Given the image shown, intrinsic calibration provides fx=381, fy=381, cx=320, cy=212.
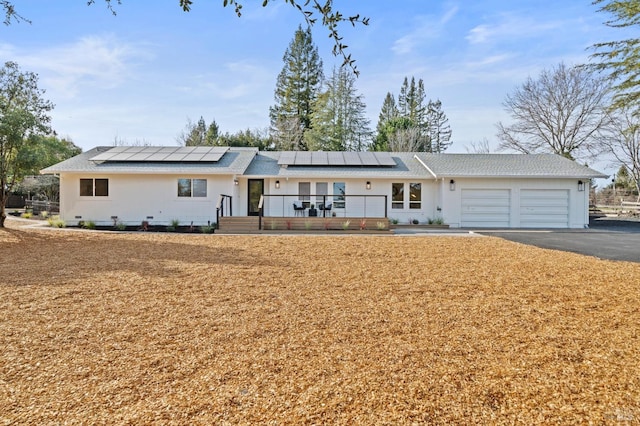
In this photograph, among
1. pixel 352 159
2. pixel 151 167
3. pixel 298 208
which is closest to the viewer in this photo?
pixel 151 167

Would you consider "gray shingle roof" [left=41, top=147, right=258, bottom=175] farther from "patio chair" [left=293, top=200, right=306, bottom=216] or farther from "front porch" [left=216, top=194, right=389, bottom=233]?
"patio chair" [left=293, top=200, right=306, bottom=216]

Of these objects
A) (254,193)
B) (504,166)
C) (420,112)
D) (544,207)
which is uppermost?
(420,112)

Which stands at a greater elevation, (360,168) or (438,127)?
(438,127)

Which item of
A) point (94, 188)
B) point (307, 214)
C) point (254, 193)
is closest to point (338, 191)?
point (307, 214)

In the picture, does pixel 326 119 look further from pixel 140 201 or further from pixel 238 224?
pixel 238 224

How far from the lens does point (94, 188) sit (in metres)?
16.9

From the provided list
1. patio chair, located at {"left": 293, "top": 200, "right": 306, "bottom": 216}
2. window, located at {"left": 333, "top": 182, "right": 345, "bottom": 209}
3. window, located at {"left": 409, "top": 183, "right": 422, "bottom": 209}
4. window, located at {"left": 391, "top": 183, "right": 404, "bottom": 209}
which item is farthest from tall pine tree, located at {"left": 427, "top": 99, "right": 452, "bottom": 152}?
patio chair, located at {"left": 293, "top": 200, "right": 306, "bottom": 216}

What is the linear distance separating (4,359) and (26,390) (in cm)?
79

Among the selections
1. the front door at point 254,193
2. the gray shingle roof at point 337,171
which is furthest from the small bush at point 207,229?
the gray shingle roof at point 337,171

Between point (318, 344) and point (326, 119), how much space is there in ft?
104

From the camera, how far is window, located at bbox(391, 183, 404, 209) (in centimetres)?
1786

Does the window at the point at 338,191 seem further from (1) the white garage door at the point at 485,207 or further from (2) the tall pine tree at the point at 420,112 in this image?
(2) the tall pine tree at the point at 420,112

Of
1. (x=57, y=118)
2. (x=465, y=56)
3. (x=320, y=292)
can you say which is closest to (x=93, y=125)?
(x=57, y=118)

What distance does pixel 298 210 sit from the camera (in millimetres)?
17078
